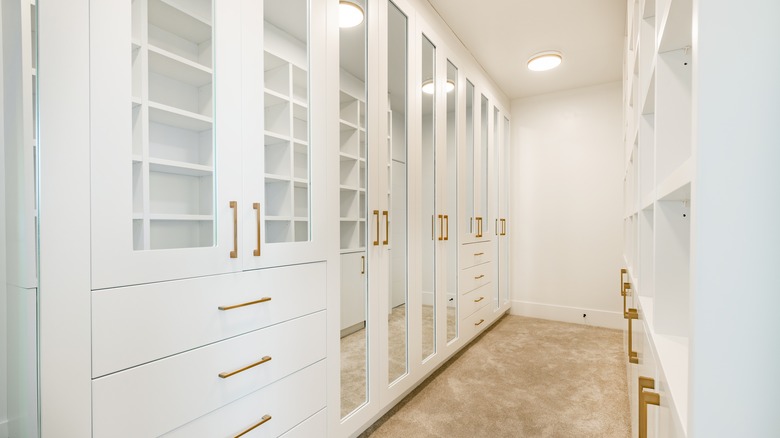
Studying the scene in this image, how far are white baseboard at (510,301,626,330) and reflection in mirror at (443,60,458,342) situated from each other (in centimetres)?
186

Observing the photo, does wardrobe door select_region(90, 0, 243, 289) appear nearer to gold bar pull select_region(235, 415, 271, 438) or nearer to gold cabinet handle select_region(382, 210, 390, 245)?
gold bar pull select_region(235, 415, 271, 438)

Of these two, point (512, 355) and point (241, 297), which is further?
point (512, 355)

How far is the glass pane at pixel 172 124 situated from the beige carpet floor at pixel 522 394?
1.47 meters

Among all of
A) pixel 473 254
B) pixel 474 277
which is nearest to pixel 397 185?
pixel 473 254

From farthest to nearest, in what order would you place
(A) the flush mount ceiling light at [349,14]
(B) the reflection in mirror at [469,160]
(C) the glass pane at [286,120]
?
(B) the reflection in mirror at [469,160], (A) the flush mount ceiling light at [349,14], (C) the glass pane at [286,120]

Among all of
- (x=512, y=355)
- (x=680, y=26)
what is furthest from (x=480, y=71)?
(x=680, y=26)

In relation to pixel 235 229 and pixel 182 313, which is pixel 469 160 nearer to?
pixel 235 229

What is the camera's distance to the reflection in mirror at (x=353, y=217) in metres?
1.82

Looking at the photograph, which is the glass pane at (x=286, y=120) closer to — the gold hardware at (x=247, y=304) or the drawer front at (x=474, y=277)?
the gold hardware at (x=247, y=304)

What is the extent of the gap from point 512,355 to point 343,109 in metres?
2.50

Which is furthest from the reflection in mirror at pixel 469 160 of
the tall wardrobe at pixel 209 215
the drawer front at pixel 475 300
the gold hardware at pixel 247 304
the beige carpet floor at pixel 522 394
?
the gold hardware at pixel 247 304

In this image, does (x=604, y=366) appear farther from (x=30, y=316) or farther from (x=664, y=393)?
(x=30, y=316)

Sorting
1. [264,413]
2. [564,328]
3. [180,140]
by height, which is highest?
[180,140]

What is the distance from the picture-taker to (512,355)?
10.2ft
